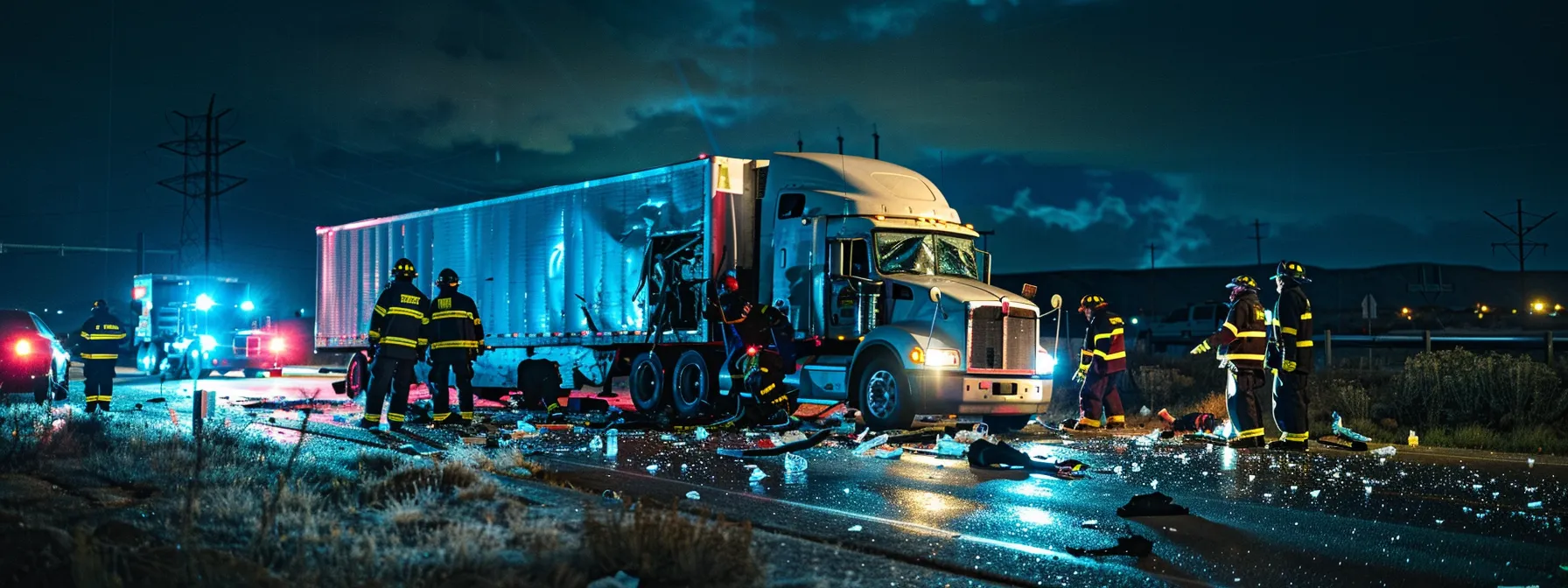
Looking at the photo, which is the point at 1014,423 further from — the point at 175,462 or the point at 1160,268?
the point at 1160,268

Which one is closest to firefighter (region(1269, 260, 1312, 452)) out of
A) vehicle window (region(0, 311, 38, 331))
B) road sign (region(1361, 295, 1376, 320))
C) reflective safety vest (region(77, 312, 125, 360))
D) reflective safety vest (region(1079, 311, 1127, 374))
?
reflective safety vest (region(1079, 311, 1127, 374))

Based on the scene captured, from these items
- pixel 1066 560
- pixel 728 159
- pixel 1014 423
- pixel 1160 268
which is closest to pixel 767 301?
pixel 728 159

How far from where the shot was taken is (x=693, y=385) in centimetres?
1627

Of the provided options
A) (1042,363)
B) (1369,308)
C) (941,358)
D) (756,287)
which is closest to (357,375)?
(756,287)

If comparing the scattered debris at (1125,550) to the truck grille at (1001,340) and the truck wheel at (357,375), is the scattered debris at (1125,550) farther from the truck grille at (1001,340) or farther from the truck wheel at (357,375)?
the truck wheel at (357,375)

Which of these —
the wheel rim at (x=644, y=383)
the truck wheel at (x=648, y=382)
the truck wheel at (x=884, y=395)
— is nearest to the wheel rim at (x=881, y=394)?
the truck wheel at (x=884, y=395)

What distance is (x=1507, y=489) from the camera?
8789 mm

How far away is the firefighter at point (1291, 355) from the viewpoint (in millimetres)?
11977

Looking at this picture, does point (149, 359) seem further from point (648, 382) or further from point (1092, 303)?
point (1092, 303)

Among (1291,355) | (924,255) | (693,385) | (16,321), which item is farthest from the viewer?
(16,321)

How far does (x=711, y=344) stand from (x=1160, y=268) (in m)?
128

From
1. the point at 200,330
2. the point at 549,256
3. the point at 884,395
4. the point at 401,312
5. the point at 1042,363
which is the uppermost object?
the point at 549,256

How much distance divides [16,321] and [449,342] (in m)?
8.07

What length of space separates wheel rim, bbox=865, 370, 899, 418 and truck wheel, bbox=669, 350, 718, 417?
2356 millimetres
